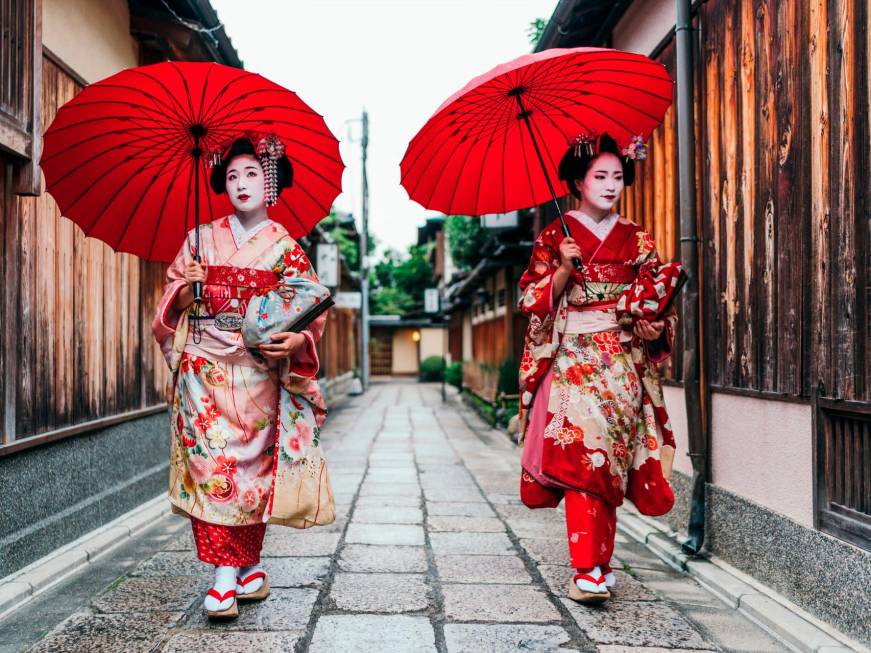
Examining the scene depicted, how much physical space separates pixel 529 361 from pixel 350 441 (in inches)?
311

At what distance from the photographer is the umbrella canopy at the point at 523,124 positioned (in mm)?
3891

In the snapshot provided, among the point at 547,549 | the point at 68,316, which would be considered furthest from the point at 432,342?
the point at 547,549

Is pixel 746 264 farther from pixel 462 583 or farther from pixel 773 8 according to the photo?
pixel 462 583

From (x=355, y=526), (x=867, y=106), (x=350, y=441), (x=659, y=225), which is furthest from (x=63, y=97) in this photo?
(x=350, y=441)

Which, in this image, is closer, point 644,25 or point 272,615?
point 272,615

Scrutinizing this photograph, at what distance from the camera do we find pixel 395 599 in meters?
3.76

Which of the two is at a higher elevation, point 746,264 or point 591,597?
point 746,264

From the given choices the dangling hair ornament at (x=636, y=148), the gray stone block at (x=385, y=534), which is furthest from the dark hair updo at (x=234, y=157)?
the gray stone block at (x=385, y=534)

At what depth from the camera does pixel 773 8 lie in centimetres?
397

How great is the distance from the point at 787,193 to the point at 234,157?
2776 mm

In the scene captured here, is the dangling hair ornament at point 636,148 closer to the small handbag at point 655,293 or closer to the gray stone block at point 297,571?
the small handbag at point 655,293

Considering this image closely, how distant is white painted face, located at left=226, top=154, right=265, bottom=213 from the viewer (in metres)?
3.77

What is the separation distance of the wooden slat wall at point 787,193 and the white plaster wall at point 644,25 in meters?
0.70

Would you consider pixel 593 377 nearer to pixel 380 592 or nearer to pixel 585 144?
pixel 585 144
